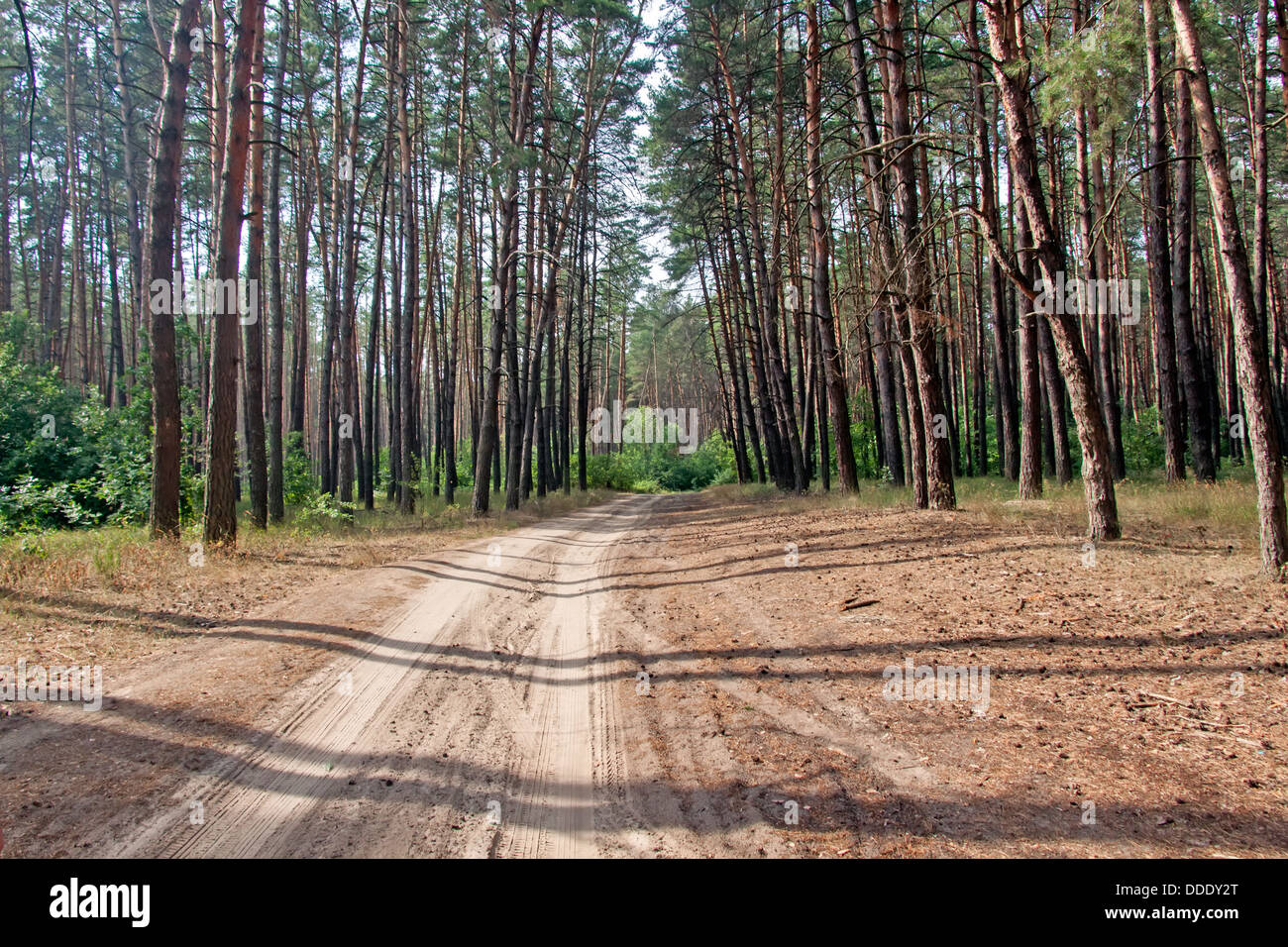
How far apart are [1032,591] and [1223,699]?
254cm

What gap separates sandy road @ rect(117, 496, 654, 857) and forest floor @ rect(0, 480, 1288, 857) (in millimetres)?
24

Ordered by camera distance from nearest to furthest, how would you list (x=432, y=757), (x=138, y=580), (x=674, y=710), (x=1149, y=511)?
1. (x=432, y=757)
2. (x=674, y=710)
3. (x=138, y=580)
4. (x=1149, y=511)

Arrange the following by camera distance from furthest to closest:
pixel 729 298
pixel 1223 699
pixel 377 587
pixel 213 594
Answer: pixel 729 298 < pixel 377 587 < pixel 213 594 < pixel 1223 699

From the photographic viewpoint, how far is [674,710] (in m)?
4.89

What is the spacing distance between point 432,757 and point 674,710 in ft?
5.60

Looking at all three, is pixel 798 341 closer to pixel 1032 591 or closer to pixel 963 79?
pixel 963 79

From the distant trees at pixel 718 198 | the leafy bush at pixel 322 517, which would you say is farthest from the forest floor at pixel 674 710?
the leafy bush at pixel 322 517

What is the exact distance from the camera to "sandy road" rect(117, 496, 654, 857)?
3.19 meters

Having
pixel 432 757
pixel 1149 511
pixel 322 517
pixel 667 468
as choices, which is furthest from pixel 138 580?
pixel 667 468

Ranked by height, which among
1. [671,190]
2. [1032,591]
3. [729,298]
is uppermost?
[671,190]

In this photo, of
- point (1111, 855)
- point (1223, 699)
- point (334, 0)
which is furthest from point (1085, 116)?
point (334, 0)

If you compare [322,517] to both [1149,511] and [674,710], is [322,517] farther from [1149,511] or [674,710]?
[1149,511]

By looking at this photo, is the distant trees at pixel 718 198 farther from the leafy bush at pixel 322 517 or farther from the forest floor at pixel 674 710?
the forest floor at pixel 674 710

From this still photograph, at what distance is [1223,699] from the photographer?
4340 mm
